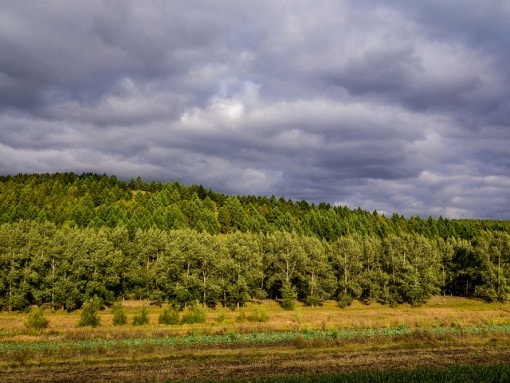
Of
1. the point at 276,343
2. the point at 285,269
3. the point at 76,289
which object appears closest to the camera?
the point at 276,343

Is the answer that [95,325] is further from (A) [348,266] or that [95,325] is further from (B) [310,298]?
(A) [348,266]

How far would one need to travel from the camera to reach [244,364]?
3156cm

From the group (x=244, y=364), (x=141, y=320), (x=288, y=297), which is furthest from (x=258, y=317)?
(x=244, y=364)

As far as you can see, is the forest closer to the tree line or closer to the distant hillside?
the tree line

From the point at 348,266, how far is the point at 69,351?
259 feet

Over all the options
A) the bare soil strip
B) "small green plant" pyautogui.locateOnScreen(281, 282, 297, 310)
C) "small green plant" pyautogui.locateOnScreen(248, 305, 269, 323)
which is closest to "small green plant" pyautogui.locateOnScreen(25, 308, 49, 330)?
the bare soil strip

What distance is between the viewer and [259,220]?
16362cm

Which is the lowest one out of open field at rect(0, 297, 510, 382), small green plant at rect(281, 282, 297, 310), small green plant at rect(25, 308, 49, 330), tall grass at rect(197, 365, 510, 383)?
small green plant at rect(281, 282, 297, 310)

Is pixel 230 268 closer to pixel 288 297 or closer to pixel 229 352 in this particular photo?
pixel 288 297

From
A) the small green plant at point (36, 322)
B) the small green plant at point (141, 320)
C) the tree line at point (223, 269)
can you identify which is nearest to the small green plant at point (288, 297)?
the tree line at point (223, 269)

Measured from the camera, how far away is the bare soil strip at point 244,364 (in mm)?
28156

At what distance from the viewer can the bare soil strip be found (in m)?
28.2

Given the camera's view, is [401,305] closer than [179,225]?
Yes

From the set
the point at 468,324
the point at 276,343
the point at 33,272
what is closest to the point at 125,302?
the point at 33,272
